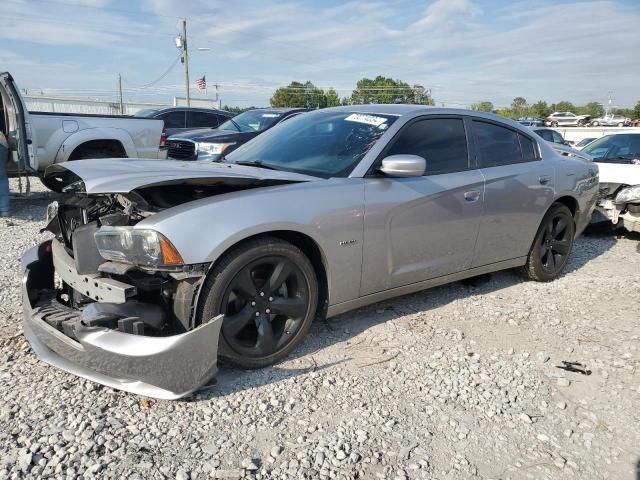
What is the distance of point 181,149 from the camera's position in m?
9.34

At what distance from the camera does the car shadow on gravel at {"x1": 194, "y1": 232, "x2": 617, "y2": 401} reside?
3035mm

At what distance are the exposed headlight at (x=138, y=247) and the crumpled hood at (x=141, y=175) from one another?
0.77ft

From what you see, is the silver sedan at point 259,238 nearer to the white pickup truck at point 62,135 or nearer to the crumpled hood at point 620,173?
the crumpled hood at point 620,173

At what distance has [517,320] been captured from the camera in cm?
416

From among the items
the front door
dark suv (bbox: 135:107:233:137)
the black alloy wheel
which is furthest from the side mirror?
dark suv (bbox: 135:107:233:137)

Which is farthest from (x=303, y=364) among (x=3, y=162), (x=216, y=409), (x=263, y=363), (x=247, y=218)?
(x=3, y=162)

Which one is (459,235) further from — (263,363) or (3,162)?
(3,162)

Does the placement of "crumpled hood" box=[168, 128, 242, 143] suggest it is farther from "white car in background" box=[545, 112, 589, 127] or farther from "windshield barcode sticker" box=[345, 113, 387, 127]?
"white car in background" box=[545, 112, 589, 127]

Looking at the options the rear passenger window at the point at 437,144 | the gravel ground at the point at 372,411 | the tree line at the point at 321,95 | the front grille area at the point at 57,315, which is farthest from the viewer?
the tree line at the point at 321,95

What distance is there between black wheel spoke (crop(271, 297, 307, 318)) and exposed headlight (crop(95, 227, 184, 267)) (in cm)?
68

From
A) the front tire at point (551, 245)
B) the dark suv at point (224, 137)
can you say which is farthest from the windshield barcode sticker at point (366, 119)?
the dark suv at point (224, 137)

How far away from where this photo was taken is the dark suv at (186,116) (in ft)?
42.7

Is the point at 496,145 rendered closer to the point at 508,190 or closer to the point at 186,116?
the point at 508,190

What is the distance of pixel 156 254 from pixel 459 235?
2346 mm
